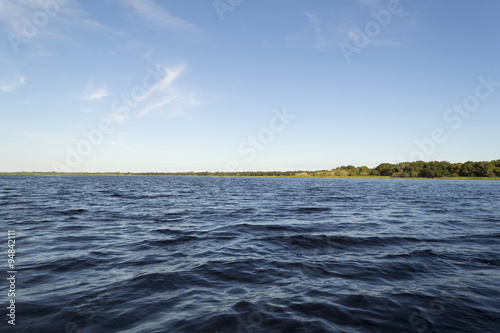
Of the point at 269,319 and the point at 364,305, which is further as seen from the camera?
the point at 364,305

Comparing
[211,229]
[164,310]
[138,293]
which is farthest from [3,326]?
[211,229]

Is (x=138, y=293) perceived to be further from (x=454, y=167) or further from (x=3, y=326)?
(x=454, y=167)

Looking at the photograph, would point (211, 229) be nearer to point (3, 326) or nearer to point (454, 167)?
point (3, 326)

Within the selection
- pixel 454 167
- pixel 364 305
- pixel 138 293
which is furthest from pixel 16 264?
pixel 454 167

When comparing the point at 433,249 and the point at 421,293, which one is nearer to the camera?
the point at 421,293

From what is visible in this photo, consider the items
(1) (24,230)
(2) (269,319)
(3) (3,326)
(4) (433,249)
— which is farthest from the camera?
(1) (24,230)

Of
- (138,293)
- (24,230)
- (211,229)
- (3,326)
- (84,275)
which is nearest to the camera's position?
(3,326)

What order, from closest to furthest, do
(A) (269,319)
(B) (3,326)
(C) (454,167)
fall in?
(B) (3,326)
(A) (269,319)
(C) (454,167)

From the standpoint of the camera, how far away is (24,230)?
52.3 ft

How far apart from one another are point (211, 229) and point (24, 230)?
11.2 m

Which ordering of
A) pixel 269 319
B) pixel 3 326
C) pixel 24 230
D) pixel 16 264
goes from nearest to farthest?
1. pixel 3 326
2. pixel 269 319
3. pixel 16 264
4. pixel 24 230

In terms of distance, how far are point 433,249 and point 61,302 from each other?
1481 cm

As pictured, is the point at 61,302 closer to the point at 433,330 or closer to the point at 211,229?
the point at 433,330

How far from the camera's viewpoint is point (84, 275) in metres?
9.02
